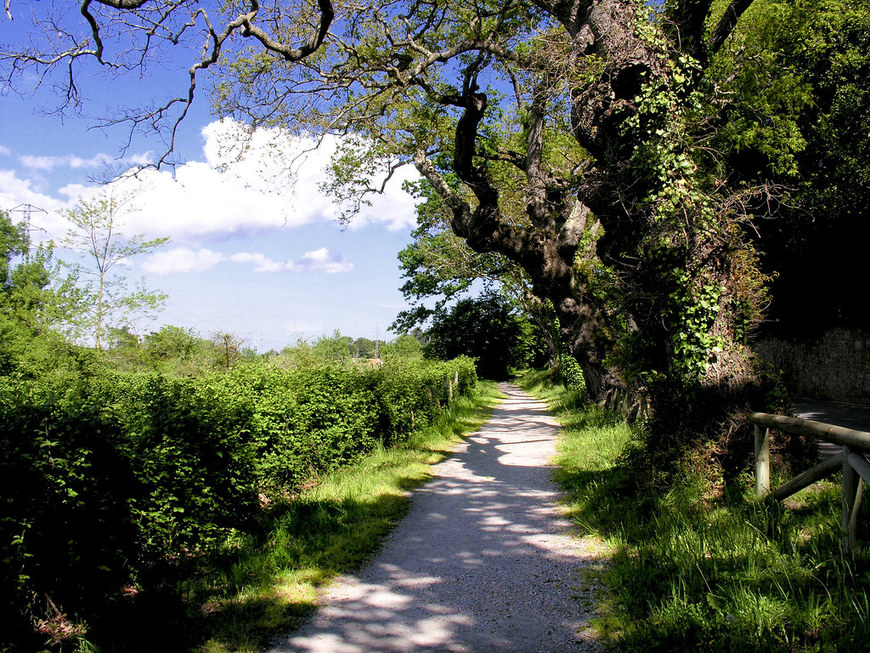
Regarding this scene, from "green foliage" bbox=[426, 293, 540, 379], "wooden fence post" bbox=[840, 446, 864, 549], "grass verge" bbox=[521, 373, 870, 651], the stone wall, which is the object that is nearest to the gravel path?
"grass verge" bbox=[521, 373, 870, 651]

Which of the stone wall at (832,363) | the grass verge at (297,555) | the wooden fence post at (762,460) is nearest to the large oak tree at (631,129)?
the wooden fence post at (762,460)

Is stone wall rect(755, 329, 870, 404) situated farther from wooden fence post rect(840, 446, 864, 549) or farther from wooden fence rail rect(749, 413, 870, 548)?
wooden fence post rect(840, 446, 864, 549)

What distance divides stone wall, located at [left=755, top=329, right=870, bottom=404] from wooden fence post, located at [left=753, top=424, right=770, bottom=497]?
1154 cm

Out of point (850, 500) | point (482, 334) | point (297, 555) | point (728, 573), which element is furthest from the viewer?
point (482, 334)

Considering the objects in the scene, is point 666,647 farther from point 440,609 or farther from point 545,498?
point 545,498

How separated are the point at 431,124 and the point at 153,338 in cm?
1646

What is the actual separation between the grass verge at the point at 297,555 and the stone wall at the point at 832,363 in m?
13.1

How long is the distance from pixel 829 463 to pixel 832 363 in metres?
18.4

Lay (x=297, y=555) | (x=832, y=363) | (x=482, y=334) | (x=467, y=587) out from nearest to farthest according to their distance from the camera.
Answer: (x=467, y=587), (x=297, y=555), (x=832, y=363), (x=482, y=334)

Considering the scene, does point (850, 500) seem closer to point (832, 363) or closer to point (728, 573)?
point (728, 573)

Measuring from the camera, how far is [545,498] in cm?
755

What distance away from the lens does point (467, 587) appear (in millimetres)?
4625

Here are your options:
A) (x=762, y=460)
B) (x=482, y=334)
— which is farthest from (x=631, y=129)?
(x=482, y=334)

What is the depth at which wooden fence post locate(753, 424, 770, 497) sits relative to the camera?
5.33 m
